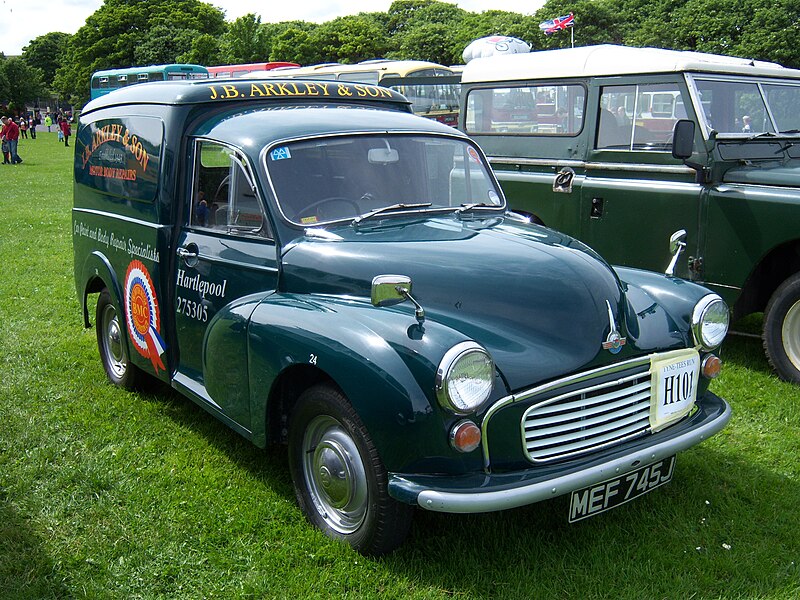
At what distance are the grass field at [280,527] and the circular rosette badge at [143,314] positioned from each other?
0.47m

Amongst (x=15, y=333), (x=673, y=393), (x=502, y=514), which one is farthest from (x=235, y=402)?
(x=15, y=333)

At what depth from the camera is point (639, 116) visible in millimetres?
6438

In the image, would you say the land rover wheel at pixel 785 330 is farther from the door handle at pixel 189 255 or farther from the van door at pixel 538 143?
the door handle at pixel 189 255

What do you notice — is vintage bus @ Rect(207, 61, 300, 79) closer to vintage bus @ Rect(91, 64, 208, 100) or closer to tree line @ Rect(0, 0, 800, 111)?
vintage bus @ Rect(91, 64, 208, 100)

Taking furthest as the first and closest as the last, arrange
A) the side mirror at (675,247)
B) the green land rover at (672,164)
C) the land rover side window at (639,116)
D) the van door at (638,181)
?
the land rover side window at (639,116) < the van door at (638,181) < the green land rover at (672,164) < the side mirror at (675,247)

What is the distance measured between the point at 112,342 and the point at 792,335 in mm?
4890

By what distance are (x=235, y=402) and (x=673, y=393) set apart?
2092mm

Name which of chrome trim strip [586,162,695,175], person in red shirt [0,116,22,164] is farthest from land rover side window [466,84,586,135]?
person in red shirt [0,116,22,164]

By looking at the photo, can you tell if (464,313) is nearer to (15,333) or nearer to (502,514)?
(502,514)

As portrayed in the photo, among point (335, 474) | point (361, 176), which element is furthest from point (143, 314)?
point (335, 474)

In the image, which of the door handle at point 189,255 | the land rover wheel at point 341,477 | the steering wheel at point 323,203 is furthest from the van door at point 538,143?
the land rover wheel at point 341,477

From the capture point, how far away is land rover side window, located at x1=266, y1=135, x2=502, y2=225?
399cm

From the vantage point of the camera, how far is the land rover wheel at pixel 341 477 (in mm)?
3090

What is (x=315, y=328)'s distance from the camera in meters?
3.26
